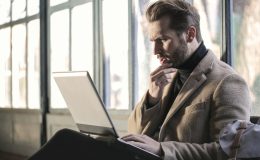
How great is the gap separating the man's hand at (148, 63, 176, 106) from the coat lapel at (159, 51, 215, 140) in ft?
0.54

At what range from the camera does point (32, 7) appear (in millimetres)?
5602

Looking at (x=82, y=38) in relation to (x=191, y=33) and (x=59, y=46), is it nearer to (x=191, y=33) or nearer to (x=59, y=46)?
(x=59, y=46)

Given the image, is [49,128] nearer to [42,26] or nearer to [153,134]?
[42,26]

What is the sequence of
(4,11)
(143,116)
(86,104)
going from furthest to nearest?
(4,11) → (143,116) → (86,104)

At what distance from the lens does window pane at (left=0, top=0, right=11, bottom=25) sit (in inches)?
250

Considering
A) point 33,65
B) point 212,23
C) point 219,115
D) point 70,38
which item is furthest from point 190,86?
point 33,65

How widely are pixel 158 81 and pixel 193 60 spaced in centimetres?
20

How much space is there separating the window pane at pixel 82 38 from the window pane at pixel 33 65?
80 cm

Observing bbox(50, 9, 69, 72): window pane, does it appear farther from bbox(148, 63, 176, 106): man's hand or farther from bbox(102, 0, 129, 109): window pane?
bbox(148, 63, 176, 106): man's hand

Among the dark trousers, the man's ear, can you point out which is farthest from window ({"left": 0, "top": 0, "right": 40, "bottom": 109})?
the dark trousers

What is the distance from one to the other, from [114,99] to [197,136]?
2597mm

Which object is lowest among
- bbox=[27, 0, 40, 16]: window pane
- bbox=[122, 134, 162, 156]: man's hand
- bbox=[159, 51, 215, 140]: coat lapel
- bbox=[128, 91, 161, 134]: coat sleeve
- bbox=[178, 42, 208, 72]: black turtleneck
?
bbox=[122, 134, 162, 156]: man's hand


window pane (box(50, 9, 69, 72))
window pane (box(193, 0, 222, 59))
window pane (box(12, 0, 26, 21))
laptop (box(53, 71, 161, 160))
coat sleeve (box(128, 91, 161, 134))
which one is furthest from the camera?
window pane (box(12, 0, 26, 21))

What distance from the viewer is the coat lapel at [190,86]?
5.68ft
